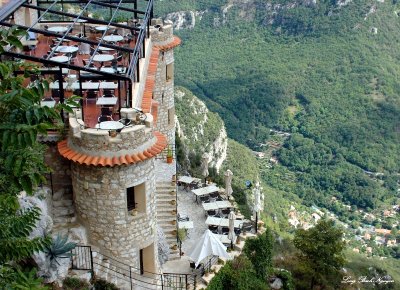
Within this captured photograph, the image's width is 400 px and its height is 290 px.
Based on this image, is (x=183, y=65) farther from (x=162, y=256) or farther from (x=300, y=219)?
(x=162, y=256)

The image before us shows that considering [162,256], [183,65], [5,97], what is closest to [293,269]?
[162,256]

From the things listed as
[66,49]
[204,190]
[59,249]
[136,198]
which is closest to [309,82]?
[204,190]

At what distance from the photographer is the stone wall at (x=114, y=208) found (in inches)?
617

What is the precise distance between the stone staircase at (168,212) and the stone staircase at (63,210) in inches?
302

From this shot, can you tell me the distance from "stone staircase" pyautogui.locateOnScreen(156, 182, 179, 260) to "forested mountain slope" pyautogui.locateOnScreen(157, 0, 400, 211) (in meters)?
83.4

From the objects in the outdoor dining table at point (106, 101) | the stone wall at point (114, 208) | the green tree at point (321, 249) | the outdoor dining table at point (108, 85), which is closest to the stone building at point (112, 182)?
the stone wall at point (114, 208)

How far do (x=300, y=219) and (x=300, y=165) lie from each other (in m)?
32.2

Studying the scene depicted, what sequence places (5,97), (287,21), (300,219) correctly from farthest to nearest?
(287,21)
(300,219)
(5,97)

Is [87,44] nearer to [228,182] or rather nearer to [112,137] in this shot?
[112,137]

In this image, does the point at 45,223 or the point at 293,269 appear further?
the point at 293,269

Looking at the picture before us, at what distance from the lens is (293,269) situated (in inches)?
1085

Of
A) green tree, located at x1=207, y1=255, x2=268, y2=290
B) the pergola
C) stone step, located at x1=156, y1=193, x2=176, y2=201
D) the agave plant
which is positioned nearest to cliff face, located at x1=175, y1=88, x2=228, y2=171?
the pergola

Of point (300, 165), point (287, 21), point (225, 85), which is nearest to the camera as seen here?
point (300, 165)

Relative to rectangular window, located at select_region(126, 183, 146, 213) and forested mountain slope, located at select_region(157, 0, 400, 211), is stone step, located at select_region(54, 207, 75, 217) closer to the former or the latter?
rectangular window, located at select_region(126, 183, 146, 213)
